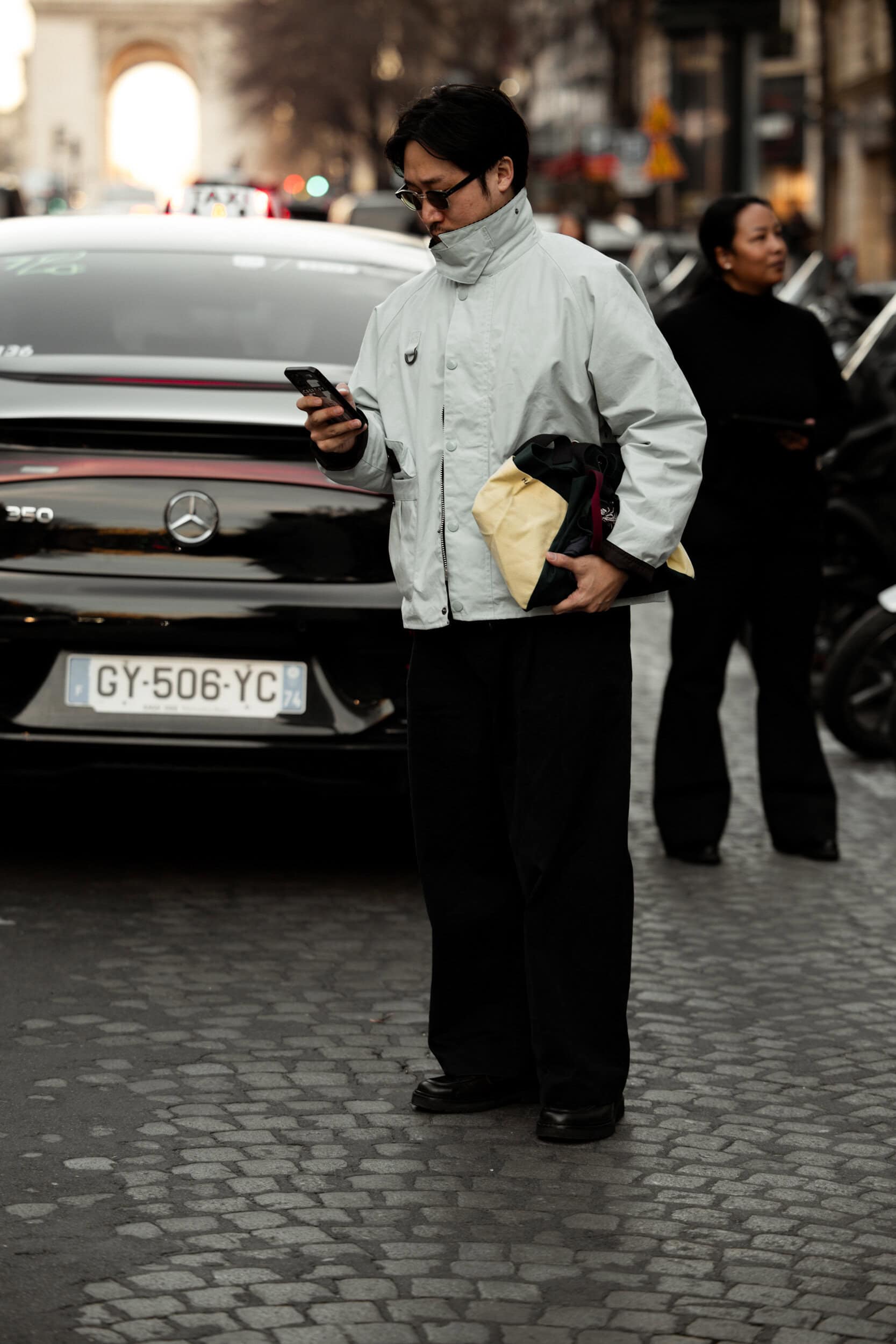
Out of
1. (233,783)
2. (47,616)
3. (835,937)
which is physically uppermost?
(47,616)

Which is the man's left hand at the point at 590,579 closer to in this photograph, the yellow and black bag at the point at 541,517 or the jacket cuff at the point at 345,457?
the yellow and black bag at the point at 541,517

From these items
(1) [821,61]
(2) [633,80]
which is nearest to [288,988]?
(1) [821,61]

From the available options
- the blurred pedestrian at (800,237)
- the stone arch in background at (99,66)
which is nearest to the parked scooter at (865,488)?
the blurred pedestrian at (800,237)

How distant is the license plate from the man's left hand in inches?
69.8

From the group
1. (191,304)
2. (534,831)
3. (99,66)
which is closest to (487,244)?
(534,831)

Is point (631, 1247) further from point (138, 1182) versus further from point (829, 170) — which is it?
point (829, 170)

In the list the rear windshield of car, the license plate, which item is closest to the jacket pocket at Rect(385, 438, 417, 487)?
the license plate

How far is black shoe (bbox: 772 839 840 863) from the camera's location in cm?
685

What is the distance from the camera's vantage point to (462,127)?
4.09 meters

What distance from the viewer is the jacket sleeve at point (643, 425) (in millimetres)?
4062

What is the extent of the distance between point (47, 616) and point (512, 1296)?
264 cm

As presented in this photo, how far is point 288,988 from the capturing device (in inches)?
206

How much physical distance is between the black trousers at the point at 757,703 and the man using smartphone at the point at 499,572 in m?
2.41

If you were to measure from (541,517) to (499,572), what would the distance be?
5.6 inches
